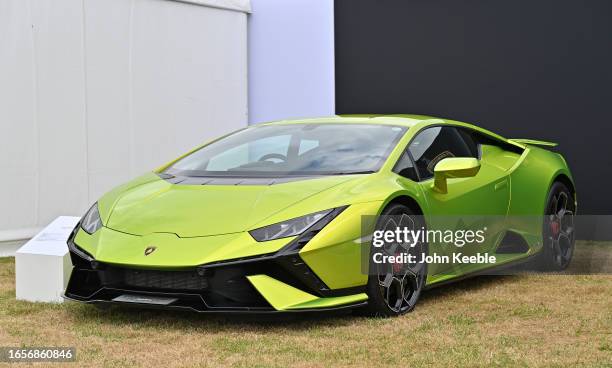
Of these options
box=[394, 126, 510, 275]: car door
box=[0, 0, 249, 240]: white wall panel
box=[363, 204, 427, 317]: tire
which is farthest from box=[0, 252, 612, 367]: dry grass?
box=[0, 0, 249, 240]: white wall panel

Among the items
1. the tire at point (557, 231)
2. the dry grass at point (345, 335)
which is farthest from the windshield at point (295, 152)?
the tire at point (557, 231)

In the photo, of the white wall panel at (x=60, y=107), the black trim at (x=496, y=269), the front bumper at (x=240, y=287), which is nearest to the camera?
the front bumper at (x=240, y=287)

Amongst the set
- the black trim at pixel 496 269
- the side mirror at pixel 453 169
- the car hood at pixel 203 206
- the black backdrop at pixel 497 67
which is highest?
the black backdrop at pixel 497 67

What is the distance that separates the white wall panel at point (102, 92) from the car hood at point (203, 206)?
3.19 metres

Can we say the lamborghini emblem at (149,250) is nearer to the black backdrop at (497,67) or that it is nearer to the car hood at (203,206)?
the car hood at (203,206)

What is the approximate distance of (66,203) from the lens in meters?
8.49

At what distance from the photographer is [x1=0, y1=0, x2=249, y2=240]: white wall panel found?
26.3ft

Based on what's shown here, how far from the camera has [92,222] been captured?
5098 millimetres

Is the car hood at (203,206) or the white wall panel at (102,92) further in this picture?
the white wall panel at (102,92)

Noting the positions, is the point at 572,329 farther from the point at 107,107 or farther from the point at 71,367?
the point at 107,107

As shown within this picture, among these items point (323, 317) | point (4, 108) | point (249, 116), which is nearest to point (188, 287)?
point (323, 317)

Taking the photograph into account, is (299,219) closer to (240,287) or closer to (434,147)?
(240,287)

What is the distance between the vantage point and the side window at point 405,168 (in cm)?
522

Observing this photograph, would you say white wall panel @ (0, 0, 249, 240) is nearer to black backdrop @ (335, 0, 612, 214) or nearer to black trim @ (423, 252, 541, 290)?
black backdrop @ (335, 0, 612, 214)
